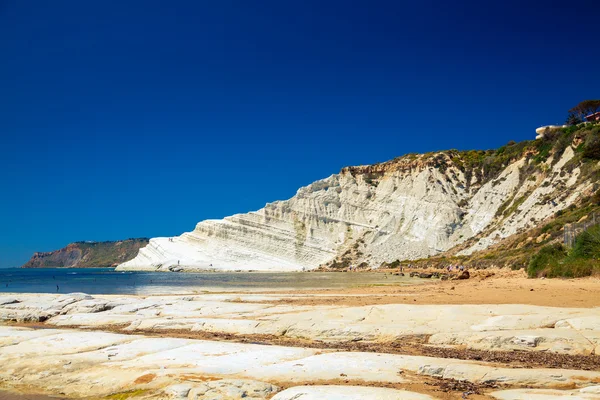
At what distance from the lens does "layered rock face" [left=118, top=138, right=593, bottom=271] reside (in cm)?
5478

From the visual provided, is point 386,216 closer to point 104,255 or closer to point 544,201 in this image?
point 544,201

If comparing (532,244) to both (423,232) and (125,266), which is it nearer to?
(423,232)

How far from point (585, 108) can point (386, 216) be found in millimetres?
29397

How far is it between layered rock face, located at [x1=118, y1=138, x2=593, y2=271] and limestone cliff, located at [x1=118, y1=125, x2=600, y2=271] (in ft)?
0.49

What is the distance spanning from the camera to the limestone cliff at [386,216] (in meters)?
50.3

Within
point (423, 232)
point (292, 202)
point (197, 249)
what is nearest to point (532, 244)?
point (423, 232)

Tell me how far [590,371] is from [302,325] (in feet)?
18.1

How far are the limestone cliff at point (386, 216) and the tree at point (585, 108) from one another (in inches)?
373

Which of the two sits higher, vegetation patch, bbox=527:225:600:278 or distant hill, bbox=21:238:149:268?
distant hill, bbox=21:238:149:268

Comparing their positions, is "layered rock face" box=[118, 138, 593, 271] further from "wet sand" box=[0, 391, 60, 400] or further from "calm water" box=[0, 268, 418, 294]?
"wet sand" box=[0, 391, 60, 400]

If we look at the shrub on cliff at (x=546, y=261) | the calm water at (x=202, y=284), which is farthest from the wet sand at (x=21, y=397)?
the shrub on cliff at (x=546, y=261)


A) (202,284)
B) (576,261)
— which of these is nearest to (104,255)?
(202,284)

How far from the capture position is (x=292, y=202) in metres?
69.8

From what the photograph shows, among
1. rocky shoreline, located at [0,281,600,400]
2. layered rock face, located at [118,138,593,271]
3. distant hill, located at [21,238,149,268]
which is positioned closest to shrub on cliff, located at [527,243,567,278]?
rocky shoreline, located at [0,281,600,400]
